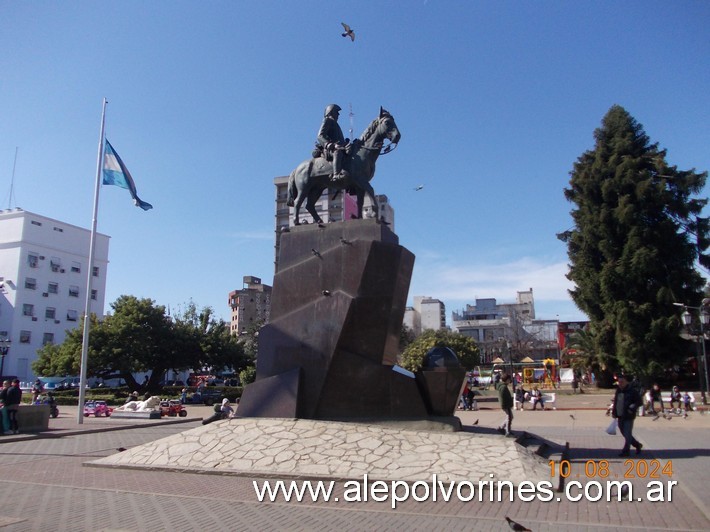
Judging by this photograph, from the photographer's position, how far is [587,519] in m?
7.09

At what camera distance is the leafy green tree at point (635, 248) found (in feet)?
121

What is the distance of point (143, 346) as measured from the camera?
40.0 m

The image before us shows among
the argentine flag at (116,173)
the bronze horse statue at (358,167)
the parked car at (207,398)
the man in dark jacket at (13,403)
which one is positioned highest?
the argentine flag at (116,173)

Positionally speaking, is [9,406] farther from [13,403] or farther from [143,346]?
[143,346]

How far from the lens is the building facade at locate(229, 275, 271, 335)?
344 ft

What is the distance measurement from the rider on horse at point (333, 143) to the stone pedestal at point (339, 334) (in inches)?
59.0

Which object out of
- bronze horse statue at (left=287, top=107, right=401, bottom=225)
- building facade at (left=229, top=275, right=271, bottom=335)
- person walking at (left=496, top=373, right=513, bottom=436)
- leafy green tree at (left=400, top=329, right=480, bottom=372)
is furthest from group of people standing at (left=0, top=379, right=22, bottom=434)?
building facade at (left=229, top=275, right=271, bottom=335)

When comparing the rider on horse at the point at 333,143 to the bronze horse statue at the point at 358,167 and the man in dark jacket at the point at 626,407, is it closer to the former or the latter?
the bronze horse statue at the point at 358,167

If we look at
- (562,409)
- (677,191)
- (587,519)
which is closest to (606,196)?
(677,191)

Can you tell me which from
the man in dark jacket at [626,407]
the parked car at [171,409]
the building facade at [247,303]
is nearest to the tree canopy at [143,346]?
the parked car at [171,409]

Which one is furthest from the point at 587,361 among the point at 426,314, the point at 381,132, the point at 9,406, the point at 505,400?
the point at 426,314

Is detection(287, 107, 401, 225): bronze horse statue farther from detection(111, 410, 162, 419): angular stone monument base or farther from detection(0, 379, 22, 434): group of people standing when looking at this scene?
detection(111, 410, 162, 419): angular stone monument base

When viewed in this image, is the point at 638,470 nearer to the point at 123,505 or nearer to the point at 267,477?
the point at 267,477

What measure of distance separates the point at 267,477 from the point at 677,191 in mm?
39178
